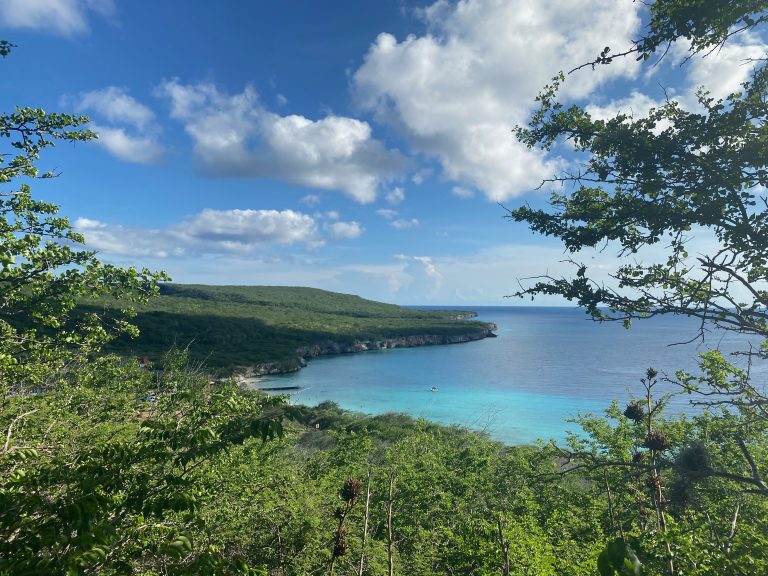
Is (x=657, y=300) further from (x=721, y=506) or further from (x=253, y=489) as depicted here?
(x=253, y=489)

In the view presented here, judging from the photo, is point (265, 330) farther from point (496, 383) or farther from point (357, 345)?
point (496, 383)

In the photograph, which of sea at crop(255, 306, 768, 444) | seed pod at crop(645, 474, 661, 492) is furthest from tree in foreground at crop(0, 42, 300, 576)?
sea at crop(255, 306, 768, 444)

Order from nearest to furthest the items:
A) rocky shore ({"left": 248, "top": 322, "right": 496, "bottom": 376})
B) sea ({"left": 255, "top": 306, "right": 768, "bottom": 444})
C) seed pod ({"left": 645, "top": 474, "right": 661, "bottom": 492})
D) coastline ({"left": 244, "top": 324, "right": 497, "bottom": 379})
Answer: seed pod ({"left": 645, "top": 474, "right": 661, "bottom": 492}) < sea ({"left": 255, "top": 306, "right": 768, "bottom": 444}) < coastline ({"left": 244, "top": 324, "right": 497, "bottom": 379}) < rocky shore ({"left": 248, "top": 322, "right": 496, "bottom": 376})

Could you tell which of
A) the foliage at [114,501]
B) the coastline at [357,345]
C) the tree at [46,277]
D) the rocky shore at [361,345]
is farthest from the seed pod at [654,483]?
the rocky shore at [361,345]

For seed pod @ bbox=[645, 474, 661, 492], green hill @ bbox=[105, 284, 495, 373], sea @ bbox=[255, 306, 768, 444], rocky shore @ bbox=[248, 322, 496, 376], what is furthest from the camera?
rocky shore @ bbox=[248, 322, 496, 376]

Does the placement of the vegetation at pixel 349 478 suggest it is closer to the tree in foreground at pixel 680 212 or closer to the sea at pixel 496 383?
the tree in foreground at pixel 680 212

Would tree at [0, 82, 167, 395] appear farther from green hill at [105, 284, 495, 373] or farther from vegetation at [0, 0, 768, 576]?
green hill at [105, 284, 495, 373]

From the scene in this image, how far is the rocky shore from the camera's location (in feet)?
262

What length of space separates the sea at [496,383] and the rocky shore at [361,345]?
3.04 metres

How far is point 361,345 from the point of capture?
11600 cm

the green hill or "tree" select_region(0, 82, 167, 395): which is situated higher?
"tree" select_region(0, 82, 167, 395)

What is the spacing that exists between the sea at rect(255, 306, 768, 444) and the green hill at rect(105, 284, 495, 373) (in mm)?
6549

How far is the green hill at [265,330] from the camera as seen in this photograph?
Result: 7367 cm

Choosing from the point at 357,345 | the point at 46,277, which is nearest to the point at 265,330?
the point at 357,345
